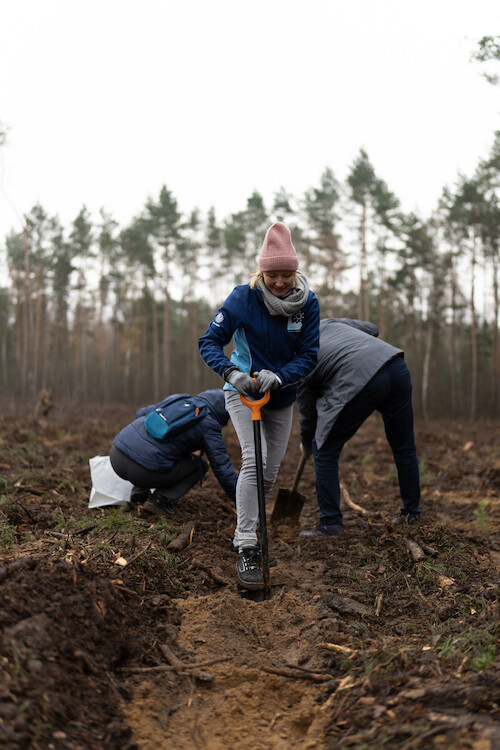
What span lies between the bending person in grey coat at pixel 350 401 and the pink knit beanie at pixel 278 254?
0.93m

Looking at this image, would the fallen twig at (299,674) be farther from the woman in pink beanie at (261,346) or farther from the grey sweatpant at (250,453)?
the grey sweatpant at (250,453)

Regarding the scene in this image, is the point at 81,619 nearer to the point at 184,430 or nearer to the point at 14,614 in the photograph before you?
the point at 14,614

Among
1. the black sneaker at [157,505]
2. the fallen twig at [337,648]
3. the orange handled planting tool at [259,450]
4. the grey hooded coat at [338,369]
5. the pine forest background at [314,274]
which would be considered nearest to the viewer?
the fallen twig at [337,648]

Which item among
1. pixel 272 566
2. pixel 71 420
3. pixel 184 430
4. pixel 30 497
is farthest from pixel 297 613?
pixel 71 420

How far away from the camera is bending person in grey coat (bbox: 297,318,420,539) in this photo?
406 cm

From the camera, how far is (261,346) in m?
3.76

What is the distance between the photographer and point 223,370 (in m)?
3.56

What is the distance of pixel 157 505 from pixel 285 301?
2166 mm

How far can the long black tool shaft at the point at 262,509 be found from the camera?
338cm

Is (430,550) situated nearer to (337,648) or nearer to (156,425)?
(337,648)

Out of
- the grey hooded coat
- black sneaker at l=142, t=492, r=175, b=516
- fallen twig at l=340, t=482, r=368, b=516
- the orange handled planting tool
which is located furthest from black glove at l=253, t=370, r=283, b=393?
fallen twig at l=340, t=482, r=368, b=516

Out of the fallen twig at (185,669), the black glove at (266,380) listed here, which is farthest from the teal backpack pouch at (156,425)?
the fallen twig at (185,669)

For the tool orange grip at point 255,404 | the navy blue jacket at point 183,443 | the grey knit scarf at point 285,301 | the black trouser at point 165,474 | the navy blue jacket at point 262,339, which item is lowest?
the black trouser at point 165,474

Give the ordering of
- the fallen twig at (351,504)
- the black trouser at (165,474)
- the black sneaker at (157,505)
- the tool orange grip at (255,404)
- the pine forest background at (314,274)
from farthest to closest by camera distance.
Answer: the pine forest background at (314,274) → the fallen twig at (351,504) → the black sneaker at (157,505) → the black trouser at (165,474) → the tool orange grip at (255,404)
